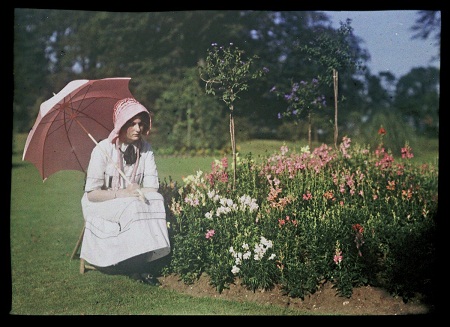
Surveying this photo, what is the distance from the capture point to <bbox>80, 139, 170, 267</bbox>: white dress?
5344 millimetres

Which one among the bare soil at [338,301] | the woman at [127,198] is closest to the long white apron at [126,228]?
the woman at [127,198]

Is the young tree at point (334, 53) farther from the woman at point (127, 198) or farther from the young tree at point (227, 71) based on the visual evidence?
the woman at point (127, 198)

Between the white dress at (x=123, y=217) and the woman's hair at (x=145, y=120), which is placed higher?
the woman's hair at (x=145, y=120)

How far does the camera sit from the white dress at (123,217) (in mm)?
5344

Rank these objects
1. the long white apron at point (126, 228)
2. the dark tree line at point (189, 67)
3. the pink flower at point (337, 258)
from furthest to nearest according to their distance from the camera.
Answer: the dark tree line at point (189, 67) → the long white apron at point (126, 228) → the pink flower at point (337, 258)

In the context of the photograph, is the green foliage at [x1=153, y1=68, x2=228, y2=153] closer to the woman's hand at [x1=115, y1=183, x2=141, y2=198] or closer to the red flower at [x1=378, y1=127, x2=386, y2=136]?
the woman's hand at [x1=115, y1=183, x2=141, y2=198]

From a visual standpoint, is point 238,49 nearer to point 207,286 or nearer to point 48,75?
point 48,75

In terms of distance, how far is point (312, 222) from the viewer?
534cm

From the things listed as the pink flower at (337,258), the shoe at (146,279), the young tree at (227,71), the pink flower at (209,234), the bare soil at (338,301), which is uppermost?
the young tree at (227,71)

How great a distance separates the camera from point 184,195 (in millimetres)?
5562

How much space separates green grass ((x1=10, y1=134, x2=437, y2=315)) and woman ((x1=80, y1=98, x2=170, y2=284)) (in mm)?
166

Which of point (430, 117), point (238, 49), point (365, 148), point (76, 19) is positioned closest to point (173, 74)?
point (238, 49)

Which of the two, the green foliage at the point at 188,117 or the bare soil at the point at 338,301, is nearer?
the bare soil at the point at 338,301

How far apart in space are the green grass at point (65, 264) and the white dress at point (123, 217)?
0.15 metres
